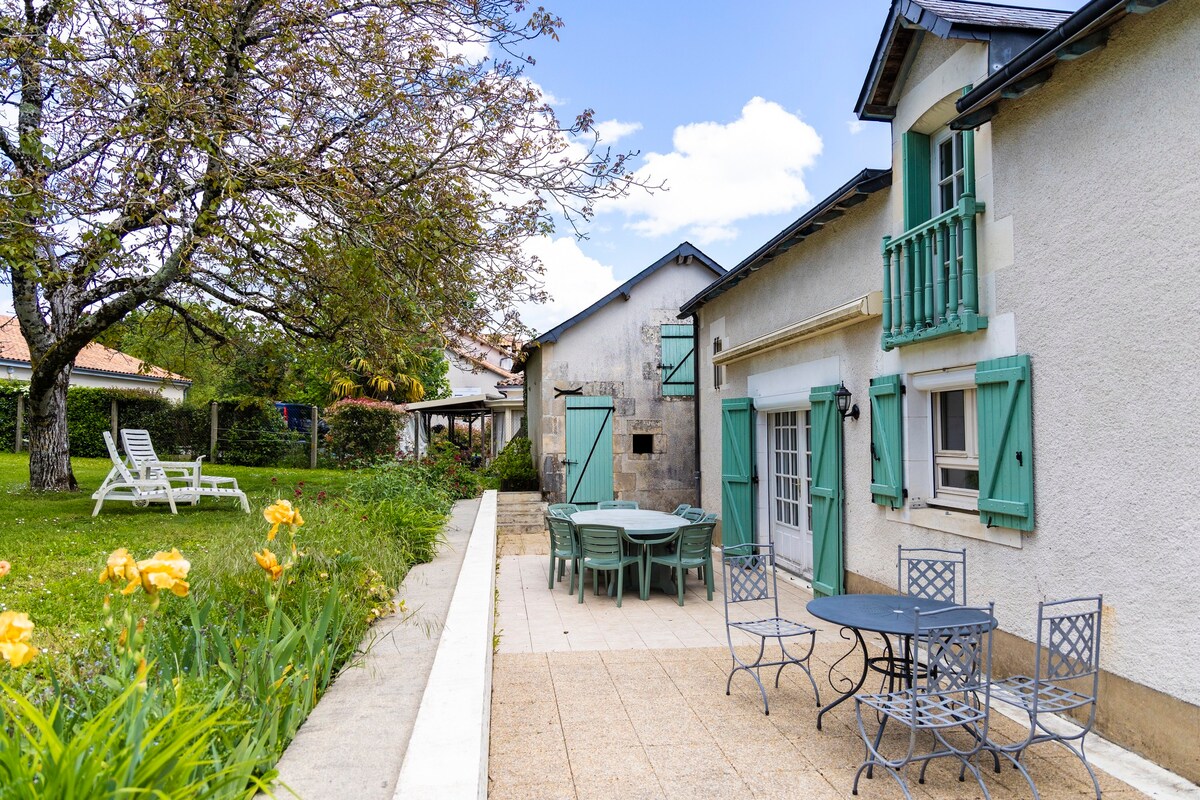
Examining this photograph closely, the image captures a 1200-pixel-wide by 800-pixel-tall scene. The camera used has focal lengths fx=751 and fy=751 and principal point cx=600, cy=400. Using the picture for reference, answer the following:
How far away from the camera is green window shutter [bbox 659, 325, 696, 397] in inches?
536

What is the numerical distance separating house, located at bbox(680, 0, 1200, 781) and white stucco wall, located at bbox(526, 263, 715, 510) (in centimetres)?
629

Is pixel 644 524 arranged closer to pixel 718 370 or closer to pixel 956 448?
pixel 956 448

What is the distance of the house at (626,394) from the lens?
520 inches

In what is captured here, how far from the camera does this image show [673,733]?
12.8ft

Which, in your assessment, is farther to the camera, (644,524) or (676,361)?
(676,361)

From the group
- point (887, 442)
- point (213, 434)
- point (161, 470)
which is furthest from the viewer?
point (213, 434)

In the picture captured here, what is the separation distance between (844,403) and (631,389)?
7.11 meters

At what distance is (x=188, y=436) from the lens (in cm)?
1880

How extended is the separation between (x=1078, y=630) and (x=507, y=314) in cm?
706

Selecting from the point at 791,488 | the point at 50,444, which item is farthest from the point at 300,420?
the point at 791,488

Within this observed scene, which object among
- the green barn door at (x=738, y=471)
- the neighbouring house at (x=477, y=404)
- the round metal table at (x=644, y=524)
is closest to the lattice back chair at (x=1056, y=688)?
the round metal table at (x=644, y=524)

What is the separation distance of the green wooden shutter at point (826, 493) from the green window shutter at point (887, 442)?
0.54 m

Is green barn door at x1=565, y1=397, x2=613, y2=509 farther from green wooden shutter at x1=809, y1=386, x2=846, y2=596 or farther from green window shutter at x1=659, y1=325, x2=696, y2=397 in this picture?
green wooden shutter at x1=809, y1=386, x2=846, y2=596

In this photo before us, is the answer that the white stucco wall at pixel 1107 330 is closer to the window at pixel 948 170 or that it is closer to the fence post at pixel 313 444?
the window at pixel 948 170
